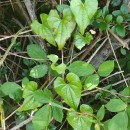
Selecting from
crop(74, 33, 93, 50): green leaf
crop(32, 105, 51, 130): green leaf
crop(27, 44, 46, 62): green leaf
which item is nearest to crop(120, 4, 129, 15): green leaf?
crop(74, 33, 93, 50): green leaf

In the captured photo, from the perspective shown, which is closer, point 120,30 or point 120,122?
point 120,122

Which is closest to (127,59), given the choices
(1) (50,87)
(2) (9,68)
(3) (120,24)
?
(3) (120,24)

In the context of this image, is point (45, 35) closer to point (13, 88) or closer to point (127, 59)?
point (13, 88)

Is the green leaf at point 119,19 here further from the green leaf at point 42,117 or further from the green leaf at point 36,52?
the green leaf at point 42,117

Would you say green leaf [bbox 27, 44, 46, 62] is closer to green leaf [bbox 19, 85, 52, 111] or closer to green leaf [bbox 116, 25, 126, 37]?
green leaf [bbox 19, 85, 52, 111]

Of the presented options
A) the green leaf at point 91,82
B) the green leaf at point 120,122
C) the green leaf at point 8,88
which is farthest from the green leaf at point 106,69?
the green leaf at point 8,88

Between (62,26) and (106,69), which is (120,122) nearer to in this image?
(106,69)

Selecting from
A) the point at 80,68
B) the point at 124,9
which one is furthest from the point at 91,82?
the point at 124,9
